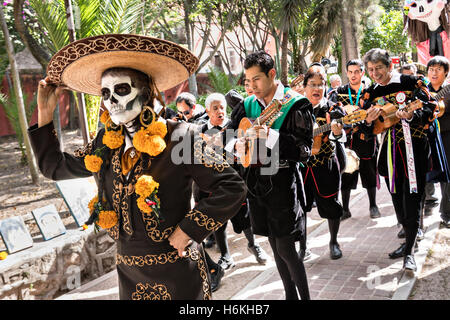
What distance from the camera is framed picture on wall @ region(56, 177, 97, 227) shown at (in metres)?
5.54

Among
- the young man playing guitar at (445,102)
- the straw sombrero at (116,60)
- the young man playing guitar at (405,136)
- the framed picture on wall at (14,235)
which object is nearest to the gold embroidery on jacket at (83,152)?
the straw sombrero at (116,60)

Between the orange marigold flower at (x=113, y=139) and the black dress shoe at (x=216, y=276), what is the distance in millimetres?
2584

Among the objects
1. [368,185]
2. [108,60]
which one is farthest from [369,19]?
[108,60]

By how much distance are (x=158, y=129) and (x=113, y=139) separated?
13.0 inches

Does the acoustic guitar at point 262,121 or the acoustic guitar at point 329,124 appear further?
the acoustic guitar at point 329,124

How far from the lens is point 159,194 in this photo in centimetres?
248

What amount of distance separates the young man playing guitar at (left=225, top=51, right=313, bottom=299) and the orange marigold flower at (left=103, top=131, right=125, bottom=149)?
1.13 m

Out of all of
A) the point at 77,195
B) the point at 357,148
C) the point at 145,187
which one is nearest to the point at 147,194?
the point at 145,187

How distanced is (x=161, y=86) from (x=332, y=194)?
2.73m

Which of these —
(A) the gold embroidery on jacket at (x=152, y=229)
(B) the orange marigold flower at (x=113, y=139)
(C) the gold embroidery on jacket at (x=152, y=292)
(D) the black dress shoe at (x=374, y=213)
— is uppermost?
(B) the orange marigold flower at (x=113, y=139)

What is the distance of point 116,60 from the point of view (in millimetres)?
2510

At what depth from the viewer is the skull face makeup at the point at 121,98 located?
251 cm

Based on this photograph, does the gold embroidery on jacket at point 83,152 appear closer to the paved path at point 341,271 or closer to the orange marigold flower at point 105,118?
the orange marigold flower at point 105,118

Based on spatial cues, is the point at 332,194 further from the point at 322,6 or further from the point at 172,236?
the point at 322,6
